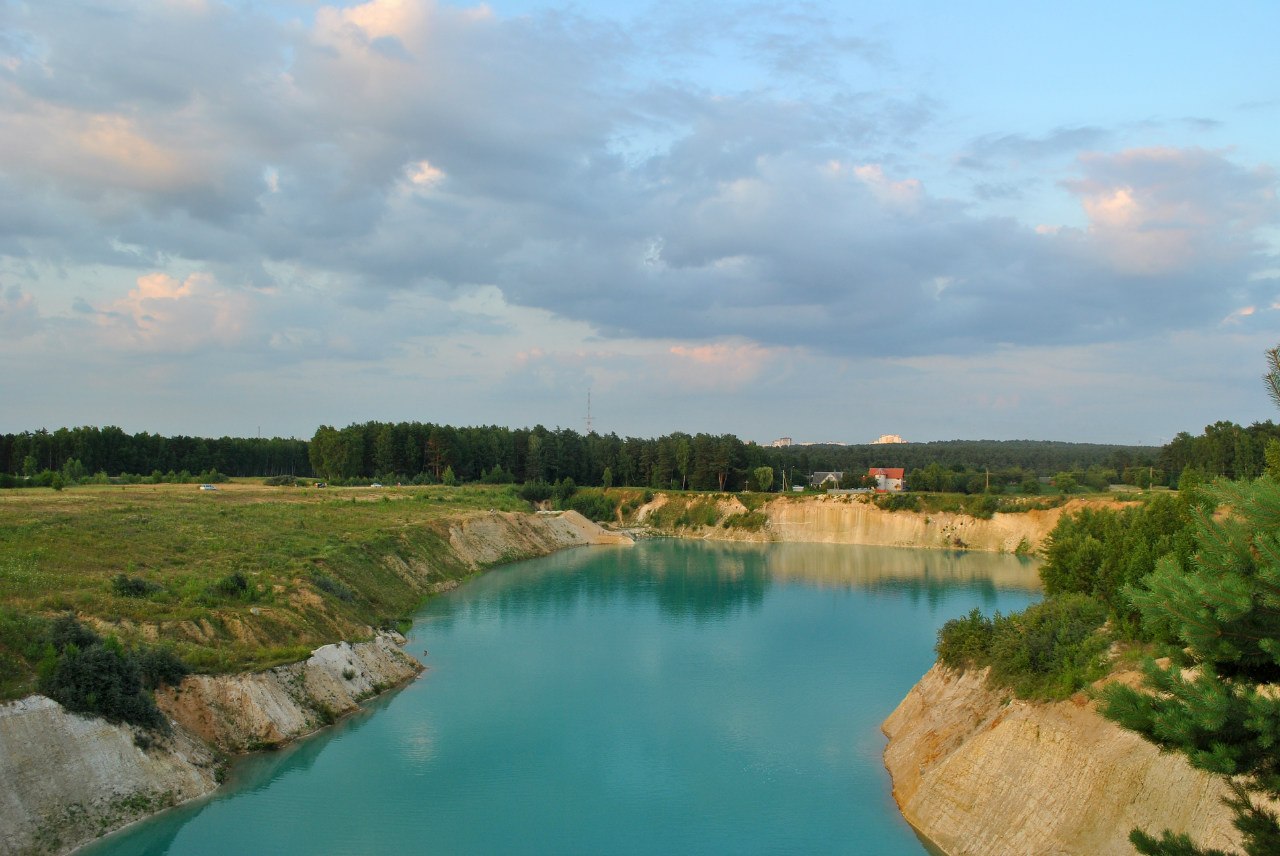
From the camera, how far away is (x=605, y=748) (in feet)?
81.4

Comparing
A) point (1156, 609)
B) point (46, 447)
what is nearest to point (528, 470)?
point (46, 447)

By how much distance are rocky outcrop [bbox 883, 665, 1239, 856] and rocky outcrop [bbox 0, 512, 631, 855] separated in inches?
691

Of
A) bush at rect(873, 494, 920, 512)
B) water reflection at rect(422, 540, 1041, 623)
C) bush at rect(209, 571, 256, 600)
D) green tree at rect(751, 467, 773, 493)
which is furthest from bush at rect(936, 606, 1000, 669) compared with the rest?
green tree at rect(751, 467, 773, 493)

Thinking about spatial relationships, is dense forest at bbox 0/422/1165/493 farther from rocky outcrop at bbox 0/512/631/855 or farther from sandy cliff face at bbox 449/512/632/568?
rocky outcrop at bbox 0/512/631/855

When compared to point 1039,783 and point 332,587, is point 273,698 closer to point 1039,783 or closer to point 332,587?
point 332,587

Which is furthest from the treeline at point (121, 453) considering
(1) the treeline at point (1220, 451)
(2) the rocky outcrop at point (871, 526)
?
(1) the treeline at point (1220, 451)

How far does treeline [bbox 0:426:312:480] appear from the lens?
99.2 m

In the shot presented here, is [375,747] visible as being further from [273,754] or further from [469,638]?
[469,638]

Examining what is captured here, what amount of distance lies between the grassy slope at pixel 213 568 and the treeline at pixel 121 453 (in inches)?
1515

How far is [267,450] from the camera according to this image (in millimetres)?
122312

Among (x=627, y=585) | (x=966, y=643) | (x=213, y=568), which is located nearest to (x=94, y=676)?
(x=213, y=568)

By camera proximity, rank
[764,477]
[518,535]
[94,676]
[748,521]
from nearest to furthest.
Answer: [94,676], [518,535], [748,521], [764,477]

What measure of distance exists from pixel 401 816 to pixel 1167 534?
2101 centimetres

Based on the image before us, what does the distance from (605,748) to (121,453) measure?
100.0 m
